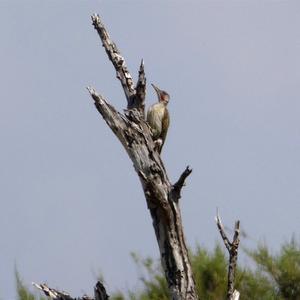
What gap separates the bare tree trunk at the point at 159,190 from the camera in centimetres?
879

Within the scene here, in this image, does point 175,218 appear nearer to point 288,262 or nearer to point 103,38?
point 103,38

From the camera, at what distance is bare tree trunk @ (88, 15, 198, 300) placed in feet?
28.8

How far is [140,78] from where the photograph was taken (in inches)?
369

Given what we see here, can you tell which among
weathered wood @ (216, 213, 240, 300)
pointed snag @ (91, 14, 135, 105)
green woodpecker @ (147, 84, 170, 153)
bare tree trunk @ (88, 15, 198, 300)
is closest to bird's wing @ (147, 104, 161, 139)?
green woodpecker @ (147, 84, 170, 153)

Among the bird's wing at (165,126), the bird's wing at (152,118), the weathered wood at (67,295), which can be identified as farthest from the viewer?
the bird's wing at (165,126)

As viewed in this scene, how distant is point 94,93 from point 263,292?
13.8 ft

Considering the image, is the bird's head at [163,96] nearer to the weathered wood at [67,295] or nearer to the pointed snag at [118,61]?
the pointed snag at [118,61]

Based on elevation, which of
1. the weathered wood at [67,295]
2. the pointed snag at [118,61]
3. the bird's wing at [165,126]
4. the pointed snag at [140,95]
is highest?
the bird's wing at [165,126]

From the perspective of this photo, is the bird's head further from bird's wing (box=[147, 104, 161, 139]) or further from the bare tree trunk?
the bare tree trunk

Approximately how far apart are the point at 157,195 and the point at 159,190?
0.15 ft

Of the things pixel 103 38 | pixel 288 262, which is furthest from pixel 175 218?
pixel 288 262

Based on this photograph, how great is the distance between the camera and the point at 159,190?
884cm

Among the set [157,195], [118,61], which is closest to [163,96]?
[118,61]

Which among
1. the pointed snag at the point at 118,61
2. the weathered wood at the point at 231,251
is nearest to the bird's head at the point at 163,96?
the pointed snag at the point at 118,61
